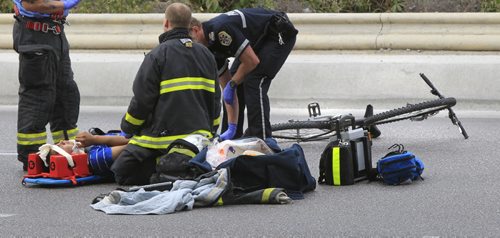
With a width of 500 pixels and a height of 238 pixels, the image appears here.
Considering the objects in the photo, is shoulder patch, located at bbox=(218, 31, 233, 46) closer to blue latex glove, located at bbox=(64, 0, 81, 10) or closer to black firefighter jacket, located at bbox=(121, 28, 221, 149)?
black firefighter jacket, located at bbox=(121, 28, 221, 149)

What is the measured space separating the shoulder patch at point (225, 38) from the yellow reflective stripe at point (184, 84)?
901 millimetres

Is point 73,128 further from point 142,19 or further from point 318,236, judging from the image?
point 142,19

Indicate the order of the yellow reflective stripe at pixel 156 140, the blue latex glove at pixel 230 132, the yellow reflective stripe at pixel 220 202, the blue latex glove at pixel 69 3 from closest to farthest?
1. the yellow reflective stripe at pixel 220 202
2. the yellow reflective stripe at pixel 156 140
3. the blue latex glove at pixel 69 3
4. the blue latex glove at pixel 230 132

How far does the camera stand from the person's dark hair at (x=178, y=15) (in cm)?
882

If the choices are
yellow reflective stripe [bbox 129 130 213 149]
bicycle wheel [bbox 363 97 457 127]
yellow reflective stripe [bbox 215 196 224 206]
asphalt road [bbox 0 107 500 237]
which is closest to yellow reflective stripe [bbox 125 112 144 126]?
yellow reflective stripe [bbox 129 130 213 149]

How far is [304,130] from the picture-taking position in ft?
36.0

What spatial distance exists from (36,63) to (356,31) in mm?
5518

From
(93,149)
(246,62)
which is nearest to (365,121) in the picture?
(246,62)

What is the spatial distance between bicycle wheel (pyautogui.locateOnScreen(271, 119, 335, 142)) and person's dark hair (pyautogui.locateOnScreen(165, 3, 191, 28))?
7.22ft

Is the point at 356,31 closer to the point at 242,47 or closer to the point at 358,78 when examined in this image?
the point at 358,78

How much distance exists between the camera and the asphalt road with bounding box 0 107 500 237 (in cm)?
722

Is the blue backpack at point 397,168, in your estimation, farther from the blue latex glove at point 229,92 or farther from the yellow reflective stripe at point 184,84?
the blue latex glove at point 229,92

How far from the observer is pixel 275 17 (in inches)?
393

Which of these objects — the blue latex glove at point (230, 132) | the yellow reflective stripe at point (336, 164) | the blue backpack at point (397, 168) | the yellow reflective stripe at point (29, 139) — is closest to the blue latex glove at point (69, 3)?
the yellow reflective stripe at point (29, 139)
